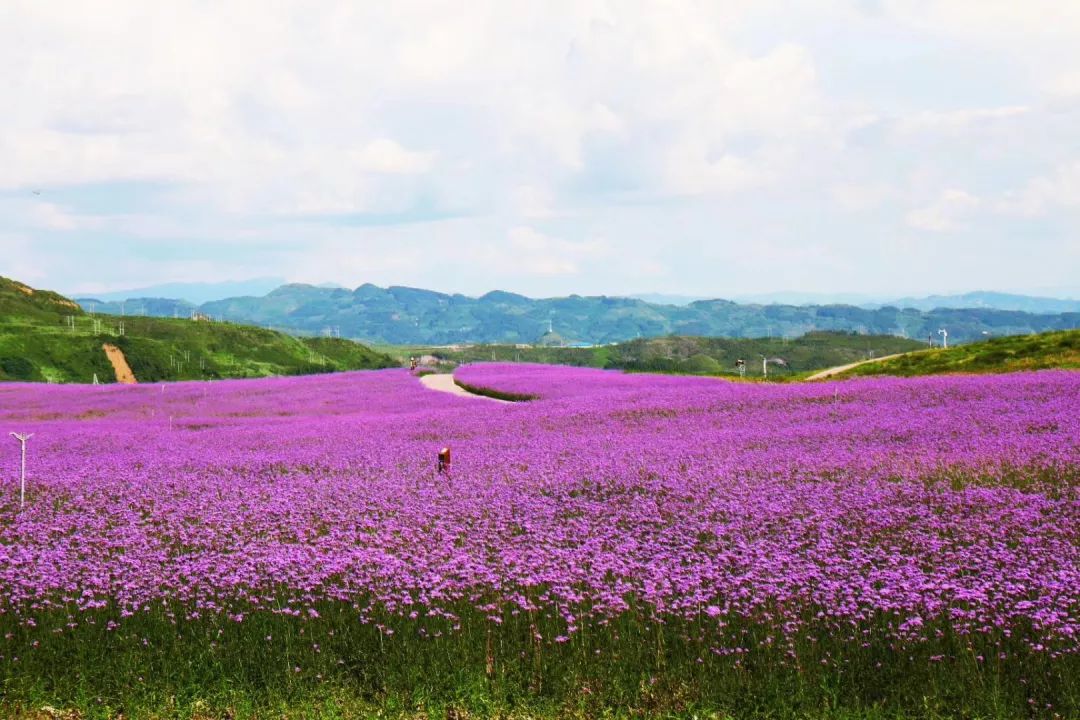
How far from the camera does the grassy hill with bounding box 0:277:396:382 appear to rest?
136 meters

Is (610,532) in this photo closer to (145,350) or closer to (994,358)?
(994,358)

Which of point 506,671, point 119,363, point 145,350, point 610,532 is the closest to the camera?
point 506,671

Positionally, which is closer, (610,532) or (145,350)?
(610,532)

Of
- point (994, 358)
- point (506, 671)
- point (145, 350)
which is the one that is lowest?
point (145, 350)

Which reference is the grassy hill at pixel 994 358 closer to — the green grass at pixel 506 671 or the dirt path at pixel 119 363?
the green grass at pixel 506 671

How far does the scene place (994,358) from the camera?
128ft

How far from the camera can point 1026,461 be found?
13.3 metres

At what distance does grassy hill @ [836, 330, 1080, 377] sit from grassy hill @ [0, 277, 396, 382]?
100297mm

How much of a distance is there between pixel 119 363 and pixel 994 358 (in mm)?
135997

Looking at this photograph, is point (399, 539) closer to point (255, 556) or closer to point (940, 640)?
point (255, 556)

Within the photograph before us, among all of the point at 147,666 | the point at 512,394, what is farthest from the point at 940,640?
the point at 512,394

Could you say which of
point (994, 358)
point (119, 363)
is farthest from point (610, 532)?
point (119, 363)

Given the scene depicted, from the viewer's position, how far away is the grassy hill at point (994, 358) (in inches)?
1394

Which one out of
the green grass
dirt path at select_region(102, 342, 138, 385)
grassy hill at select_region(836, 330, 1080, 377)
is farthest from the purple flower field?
dirt path at select_region(102, 342, 138, 385)
